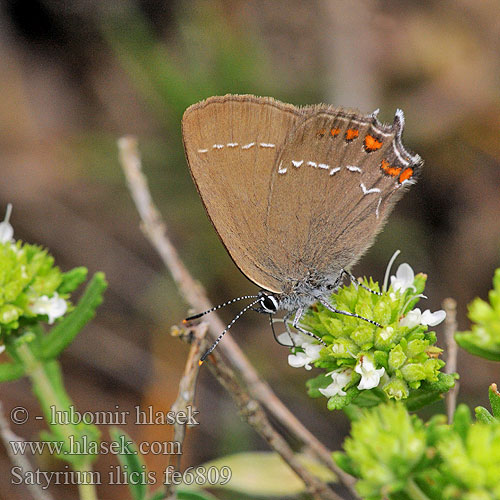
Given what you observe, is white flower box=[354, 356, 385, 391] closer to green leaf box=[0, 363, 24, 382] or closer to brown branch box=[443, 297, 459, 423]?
brown branch box=[443, 297, 459, 423]

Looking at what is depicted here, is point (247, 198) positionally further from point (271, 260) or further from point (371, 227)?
point (371, 227)

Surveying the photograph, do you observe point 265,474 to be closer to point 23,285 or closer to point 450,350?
point 450,350

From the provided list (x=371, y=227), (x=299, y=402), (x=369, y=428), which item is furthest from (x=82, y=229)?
(x=369, y=428)

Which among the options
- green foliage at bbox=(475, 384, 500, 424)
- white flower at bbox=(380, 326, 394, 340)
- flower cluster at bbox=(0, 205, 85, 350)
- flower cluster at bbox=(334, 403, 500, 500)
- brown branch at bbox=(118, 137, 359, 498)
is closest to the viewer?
flower cluster at bbox=(334, 403, 500, 500)

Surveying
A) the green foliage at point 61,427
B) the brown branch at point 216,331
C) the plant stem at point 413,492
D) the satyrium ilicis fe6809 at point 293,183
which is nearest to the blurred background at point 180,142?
the brown branch at point 216,331

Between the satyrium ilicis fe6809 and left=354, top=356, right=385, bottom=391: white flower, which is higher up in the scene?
the satyrium ilicis fe6809

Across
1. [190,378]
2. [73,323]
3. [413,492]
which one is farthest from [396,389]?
[73,323]

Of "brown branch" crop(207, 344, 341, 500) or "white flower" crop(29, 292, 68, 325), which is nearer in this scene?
"brown branch" crop(207, 344, 341, 500)

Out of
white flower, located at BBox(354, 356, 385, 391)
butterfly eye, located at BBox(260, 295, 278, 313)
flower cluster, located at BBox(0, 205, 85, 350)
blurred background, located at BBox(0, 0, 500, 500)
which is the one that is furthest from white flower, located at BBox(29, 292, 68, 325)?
blurred background, located at BBox(0, 0, 500, 500)
